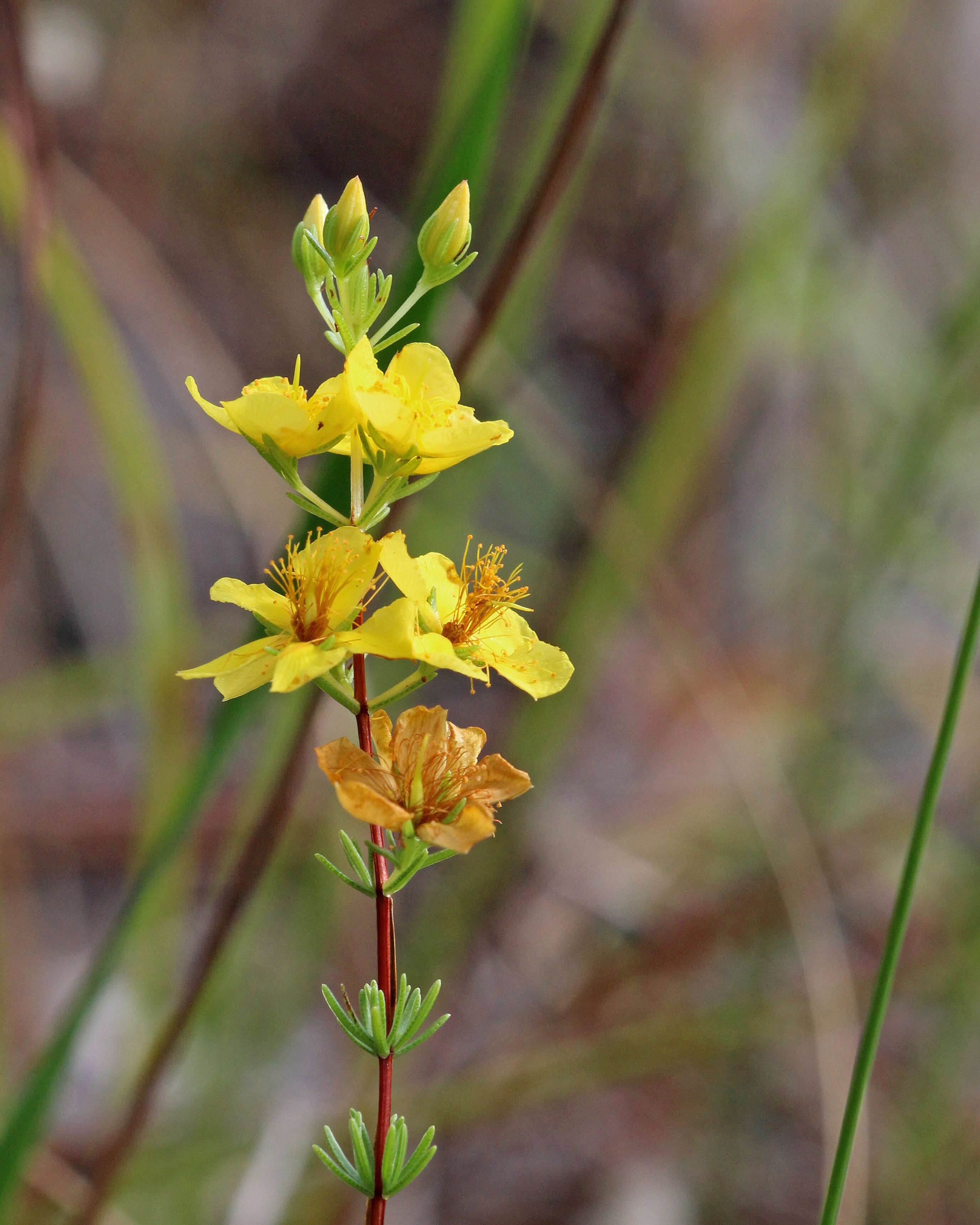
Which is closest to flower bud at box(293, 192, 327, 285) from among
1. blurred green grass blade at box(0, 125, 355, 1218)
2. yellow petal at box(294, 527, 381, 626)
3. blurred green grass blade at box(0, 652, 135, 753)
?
yellow petal at box(294, 527, 381, 626)

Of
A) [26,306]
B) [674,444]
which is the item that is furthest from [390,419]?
[674,444]

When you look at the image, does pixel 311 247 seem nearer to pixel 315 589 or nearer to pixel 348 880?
pixel 315 589

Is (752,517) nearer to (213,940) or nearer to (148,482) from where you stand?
(148,482)

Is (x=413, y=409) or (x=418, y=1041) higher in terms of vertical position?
(x=413, y=409)

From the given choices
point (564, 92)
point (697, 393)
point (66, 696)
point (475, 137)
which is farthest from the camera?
point (66, 696)

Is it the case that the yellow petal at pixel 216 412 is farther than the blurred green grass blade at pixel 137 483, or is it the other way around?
the blurred green grass blade at pixel 137 483

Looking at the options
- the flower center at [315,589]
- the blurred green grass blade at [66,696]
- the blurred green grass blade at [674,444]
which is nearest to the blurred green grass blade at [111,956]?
the flower center at [315,589]

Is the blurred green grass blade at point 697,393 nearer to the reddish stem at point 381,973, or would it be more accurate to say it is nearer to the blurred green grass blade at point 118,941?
the blurred green grass blade at point 118,941

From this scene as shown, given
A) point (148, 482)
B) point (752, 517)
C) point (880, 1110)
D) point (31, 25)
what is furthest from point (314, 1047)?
point (31, 25)
